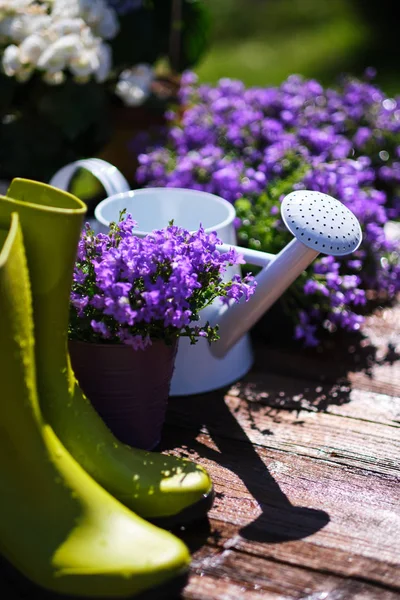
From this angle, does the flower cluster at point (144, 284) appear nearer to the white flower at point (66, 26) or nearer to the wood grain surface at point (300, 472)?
the wood grain surface at point (300, 472)

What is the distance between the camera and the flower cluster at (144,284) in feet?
3.51

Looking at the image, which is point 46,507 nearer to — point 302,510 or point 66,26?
point 302,510

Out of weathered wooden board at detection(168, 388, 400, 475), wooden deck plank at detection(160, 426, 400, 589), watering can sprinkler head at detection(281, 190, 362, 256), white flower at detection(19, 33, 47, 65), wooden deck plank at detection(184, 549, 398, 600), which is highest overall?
white flower at detection(19, 33, 47, 65)

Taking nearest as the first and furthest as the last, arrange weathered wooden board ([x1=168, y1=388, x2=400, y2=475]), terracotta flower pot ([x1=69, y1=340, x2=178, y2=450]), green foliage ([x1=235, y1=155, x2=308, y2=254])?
terracotta flower pot ([x1=69, y1=340, x2=178, y2=450]) → weathered wooden board ([x1=168, y1=388, x2=400, y2=475]) → green foliage ([x1=235, y1=155, x2=308, y2=254])

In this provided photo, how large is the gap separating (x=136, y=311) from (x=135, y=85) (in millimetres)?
1177

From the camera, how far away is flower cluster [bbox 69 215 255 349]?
3.51 feet

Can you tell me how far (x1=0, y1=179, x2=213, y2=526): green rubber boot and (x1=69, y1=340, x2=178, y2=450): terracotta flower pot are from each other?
4.1 inches

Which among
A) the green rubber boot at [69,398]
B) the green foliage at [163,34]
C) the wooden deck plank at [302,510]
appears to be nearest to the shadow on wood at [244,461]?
the wooden deck plank at [302,510]

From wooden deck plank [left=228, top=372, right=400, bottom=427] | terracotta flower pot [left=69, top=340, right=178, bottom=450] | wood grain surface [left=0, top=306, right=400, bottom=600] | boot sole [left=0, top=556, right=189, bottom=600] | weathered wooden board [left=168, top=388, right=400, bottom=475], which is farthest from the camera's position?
wooden deck plank [left=228, top=372, right=400, bottom=427]

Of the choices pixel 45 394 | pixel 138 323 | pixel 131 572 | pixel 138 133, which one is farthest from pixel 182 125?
pixel 131 572

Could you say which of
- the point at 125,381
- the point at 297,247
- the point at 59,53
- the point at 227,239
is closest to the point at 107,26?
the point at 59,53

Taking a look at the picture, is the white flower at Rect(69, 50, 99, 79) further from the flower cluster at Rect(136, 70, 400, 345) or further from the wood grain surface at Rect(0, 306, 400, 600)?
the wood grain surface at Rect(0, 306, 400, 600)

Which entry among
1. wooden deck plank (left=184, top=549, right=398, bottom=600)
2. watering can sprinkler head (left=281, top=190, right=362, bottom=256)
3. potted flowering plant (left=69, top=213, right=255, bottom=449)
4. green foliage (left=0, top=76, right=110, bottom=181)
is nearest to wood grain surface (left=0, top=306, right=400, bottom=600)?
wooden deck plank (left=184, top=549, right=398, bottom=600)

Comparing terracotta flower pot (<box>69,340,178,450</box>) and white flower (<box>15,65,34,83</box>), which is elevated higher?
white flower (<box>15,65,34,83</box>)
